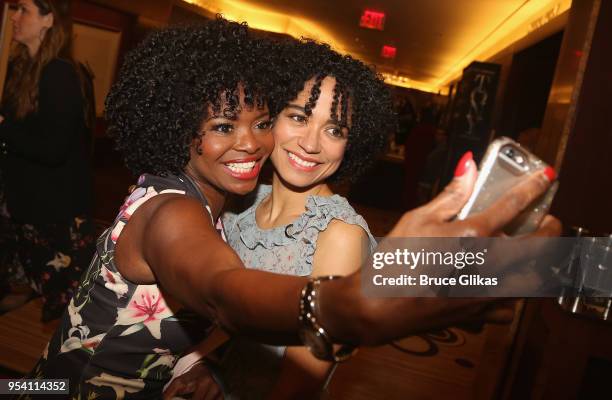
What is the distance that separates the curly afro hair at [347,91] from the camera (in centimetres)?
167

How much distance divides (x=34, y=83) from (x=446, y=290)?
8.74 feet

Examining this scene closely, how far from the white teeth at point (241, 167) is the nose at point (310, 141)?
230mm

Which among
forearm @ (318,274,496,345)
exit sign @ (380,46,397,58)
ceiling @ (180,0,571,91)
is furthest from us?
exit sign @ (380,46,397,58)

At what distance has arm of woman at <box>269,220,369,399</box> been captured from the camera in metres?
1.36

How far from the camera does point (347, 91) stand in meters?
1.71

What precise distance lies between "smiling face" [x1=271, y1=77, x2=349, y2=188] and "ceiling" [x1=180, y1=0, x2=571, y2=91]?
5.94 meters

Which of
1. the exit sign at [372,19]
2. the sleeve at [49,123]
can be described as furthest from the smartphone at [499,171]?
the exit sign at [372,19]

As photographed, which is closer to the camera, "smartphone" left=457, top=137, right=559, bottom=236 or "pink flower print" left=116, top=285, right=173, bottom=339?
"smartphone" left=457, top=137, right=559, bottom=236

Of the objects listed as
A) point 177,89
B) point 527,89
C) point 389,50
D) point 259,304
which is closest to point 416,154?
point 527,89

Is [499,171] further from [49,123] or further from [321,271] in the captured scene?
[49,123]

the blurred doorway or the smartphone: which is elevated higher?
the blurred doorway

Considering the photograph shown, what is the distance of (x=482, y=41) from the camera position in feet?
35.7

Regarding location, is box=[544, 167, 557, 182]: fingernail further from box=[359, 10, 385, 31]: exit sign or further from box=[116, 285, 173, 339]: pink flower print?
box=[359, 10, 385, 31]: exit sign

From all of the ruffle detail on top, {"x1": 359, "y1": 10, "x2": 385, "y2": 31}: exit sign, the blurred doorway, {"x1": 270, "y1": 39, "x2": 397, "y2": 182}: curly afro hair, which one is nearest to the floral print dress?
the ruffle detail on top
